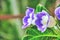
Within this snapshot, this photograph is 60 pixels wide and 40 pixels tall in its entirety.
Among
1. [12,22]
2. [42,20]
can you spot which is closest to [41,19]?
[42,20]

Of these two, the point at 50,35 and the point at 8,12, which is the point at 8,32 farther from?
the point at 50,35

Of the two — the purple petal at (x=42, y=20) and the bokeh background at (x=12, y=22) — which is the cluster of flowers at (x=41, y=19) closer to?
the purple petal at (x=42, y=20)

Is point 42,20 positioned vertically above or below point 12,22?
below

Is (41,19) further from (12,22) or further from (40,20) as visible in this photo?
(12,22)

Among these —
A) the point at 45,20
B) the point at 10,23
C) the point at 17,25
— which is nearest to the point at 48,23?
the point at 45,20

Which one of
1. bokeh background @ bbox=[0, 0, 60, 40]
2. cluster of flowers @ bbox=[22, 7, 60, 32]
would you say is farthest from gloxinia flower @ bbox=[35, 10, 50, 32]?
bokeh background @ bbox=[0, 0, 60, 40]

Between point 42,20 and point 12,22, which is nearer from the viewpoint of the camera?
point 42,20
